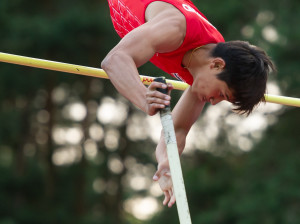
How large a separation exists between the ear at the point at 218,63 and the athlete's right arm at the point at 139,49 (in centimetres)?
19

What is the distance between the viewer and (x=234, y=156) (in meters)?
13.7

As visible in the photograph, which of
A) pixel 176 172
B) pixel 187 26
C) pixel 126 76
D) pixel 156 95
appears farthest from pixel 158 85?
pixel 187 26

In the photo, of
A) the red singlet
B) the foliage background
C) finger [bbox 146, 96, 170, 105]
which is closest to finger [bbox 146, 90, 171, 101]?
finger [bbox 146, 96, 170, 105]

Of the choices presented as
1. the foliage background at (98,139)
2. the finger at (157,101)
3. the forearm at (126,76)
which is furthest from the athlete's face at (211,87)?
the foliage background at (98,139)

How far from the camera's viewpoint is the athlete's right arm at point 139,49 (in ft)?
9.64

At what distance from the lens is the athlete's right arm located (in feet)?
9.64

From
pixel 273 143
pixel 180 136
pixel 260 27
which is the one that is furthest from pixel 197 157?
pixel 180 136

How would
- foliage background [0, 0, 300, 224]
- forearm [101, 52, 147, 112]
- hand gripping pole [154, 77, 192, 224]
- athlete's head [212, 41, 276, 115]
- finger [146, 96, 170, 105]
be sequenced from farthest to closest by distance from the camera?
foliage background [0, 0, 300, 224] < athlete's head [212, 41, 276, 115] < forearm [101, 52, 147, 112] < finger [146, 96, 170, 105] < hand gripping pole [154, 77, 192, 224]

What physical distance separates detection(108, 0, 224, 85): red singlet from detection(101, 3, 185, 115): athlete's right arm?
0.21 ft

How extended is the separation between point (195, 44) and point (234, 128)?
10457 millimetres

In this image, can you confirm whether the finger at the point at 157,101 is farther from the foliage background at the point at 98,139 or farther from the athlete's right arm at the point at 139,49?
the foliage background at the point at 98,139

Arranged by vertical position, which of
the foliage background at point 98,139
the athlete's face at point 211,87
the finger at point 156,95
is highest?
the finger at point 156,95

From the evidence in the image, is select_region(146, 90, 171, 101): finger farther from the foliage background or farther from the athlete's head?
the foliage background

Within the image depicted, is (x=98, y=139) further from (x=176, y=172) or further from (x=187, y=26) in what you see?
(x=176, y=172)
